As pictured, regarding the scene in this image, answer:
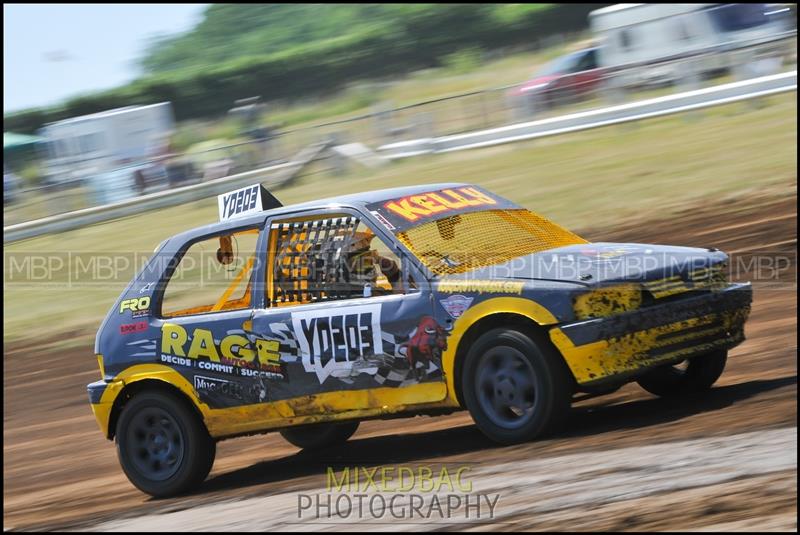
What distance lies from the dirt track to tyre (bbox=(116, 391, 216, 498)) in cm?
14

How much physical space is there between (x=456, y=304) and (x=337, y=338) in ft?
2.54

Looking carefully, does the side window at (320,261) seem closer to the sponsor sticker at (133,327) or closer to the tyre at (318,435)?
the sponsor sticker at (133,327)

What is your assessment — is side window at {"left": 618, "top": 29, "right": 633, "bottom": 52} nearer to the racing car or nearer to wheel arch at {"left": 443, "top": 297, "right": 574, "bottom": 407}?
the racing car

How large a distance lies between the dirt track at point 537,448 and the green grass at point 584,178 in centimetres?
223

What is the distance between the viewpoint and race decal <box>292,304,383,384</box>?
21.5 ft

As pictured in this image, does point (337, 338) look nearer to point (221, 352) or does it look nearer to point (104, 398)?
point (221, 352)

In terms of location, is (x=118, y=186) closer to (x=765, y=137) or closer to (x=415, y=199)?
(x=765, y=137)

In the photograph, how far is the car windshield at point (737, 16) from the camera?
73.3 ft

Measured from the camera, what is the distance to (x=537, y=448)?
605cm

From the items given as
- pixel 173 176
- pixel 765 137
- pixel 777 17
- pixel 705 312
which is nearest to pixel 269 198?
pixel 705 312

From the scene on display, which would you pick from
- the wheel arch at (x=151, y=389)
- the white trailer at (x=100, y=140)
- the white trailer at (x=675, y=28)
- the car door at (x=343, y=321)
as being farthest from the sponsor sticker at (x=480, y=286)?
the white trailer at (x=100, y=140)

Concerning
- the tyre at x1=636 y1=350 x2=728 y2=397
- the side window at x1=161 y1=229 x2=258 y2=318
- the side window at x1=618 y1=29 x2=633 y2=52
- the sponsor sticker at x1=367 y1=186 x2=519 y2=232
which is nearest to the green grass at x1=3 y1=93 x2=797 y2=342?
the side window at x1=161 y1=229 x2=258 y2=318

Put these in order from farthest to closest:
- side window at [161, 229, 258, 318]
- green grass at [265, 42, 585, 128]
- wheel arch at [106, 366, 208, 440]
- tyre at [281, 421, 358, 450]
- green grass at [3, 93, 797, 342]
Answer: green grass at [265, 42, 585, 128], side window at [161, 229, 258, 318], green grass at [3, 93, 797, 342], tyre at [281, 421, 358, 450], wheel arch at [106, 366, 208, 440]

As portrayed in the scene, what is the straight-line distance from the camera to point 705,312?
630cm
